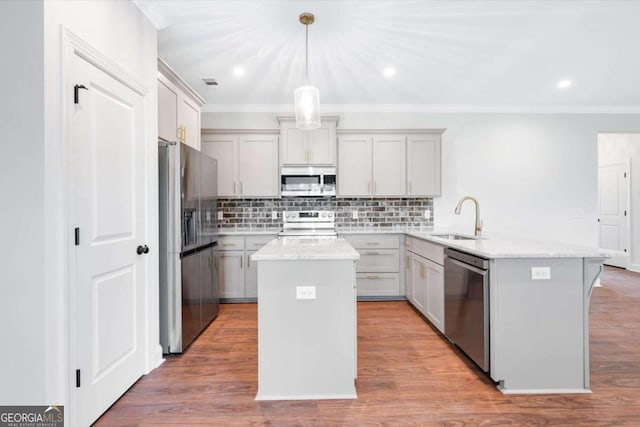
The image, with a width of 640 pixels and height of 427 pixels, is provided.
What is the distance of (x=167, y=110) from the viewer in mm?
2785

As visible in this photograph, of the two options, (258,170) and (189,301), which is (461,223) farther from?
(189,301)

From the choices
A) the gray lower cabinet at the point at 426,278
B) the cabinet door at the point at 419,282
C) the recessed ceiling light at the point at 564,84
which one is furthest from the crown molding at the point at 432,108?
the cabinet door at the point at 419,282

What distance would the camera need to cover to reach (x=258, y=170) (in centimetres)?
432

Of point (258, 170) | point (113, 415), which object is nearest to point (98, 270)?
point (113, 415)

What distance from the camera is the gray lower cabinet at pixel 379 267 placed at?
4.16 m

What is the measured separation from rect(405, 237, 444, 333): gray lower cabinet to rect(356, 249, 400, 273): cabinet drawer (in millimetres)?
167

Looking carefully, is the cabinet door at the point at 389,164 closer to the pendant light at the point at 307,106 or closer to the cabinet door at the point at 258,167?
the cabinet door at the point at 258,167

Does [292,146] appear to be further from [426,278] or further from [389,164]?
[426,278]

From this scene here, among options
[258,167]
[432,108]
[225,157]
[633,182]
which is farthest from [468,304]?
[633,182]

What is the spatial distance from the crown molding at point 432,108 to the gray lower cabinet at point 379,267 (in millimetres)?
1849

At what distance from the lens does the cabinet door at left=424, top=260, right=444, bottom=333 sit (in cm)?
295

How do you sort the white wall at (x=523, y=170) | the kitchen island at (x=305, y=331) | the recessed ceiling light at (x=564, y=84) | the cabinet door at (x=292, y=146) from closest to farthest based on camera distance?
1. the kitchen island at (x=305, y=331)
2. the recessed ceiling light at (x=564, y=84)
3. the cabinet door at (x=292, y=146)
4. the white wall at (x=523, y=170)

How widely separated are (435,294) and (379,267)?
112 centimetres

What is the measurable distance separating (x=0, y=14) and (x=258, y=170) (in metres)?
2.96
